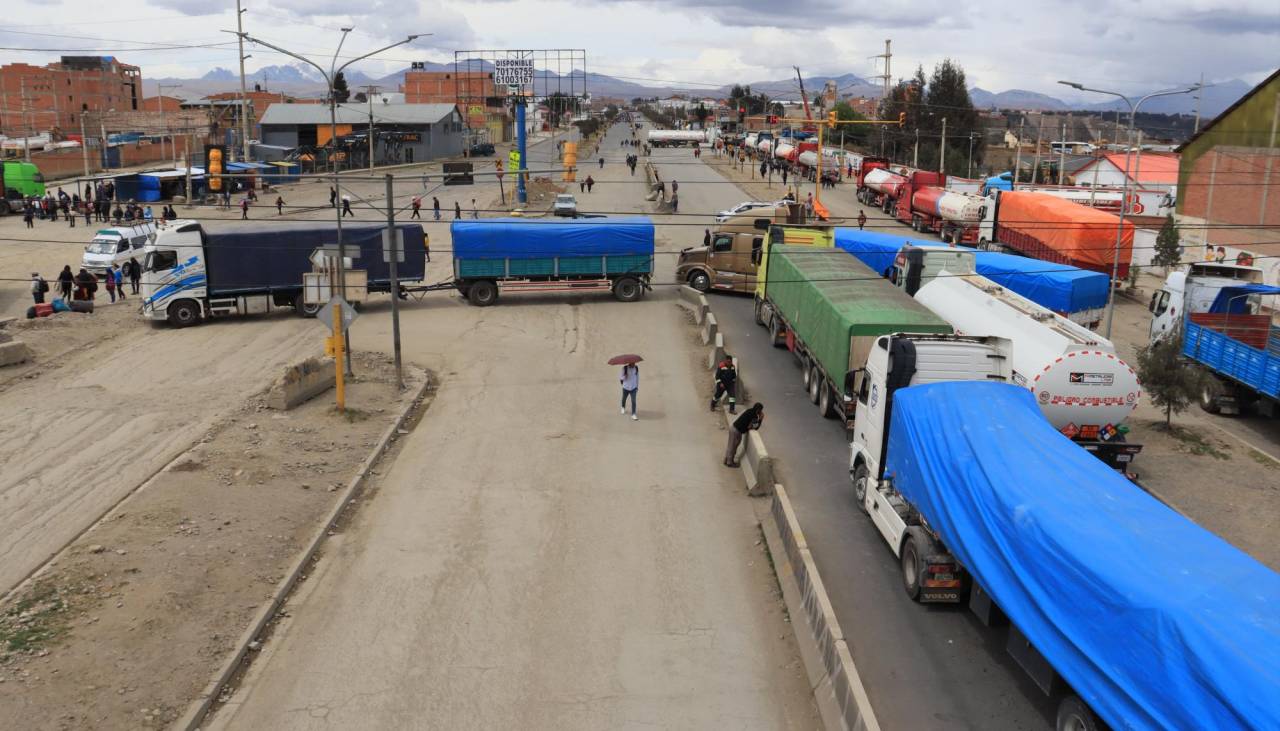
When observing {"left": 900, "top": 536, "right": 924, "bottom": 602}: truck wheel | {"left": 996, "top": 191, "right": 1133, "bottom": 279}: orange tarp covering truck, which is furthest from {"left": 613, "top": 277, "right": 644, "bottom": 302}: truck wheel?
{"left": 900, "top": 536, "right": 924, "bottom": 602}: truck wheel

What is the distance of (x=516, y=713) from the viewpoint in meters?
10.8

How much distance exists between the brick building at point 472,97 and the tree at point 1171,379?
103m

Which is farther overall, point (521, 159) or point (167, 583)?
point (521, 159)

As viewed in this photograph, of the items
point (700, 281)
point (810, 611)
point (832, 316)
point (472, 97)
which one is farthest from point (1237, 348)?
point (472, 97)

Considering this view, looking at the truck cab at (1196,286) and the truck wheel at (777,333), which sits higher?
the truck cab at (1196,286)

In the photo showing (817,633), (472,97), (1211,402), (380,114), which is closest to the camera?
(817,633)

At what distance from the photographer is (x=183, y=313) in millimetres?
30969

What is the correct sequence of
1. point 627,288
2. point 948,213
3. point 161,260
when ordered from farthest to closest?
point 948,213 → point 627,288 → point 161,260

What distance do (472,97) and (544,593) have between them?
13505 cm

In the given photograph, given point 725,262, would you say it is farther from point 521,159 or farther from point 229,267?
point 521,159

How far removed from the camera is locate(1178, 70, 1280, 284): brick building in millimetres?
43125

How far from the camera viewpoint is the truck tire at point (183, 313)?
101 feet

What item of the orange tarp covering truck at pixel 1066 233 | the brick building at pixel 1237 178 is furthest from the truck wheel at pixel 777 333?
the brick building at pixel 1237 178

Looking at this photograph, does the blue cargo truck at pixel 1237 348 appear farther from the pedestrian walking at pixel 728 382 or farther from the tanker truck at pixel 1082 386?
the pedestrian walking at pixel 728 382
